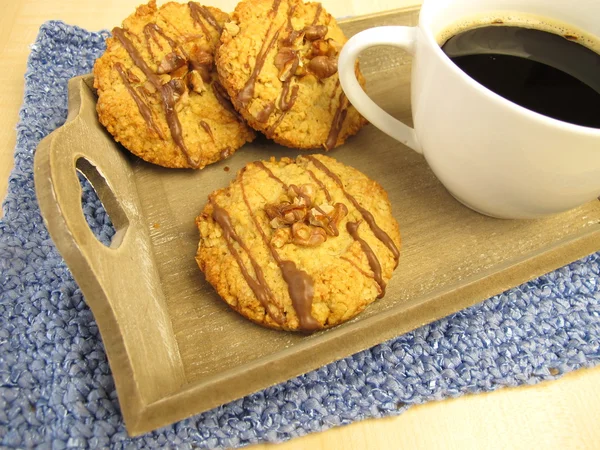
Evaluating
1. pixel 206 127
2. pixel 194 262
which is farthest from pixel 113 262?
pixel 206 127

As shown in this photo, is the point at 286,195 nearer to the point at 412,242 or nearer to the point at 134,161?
the point at 412,242

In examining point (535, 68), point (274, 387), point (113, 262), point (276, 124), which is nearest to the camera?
point (113, 262)

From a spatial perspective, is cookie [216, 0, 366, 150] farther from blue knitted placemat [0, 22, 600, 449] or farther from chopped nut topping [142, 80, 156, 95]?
blue knitted placemat [0, 22, 600, 449]

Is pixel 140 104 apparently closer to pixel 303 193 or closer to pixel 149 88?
pixel 149 88

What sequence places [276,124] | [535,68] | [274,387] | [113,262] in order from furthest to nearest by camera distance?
1. [276,124]
2. [535,68]
3. [274,387]
4. [113,262]

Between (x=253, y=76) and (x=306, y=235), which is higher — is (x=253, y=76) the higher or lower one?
the higher one

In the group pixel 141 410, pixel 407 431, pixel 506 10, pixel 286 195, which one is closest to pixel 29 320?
pixel 141 410
